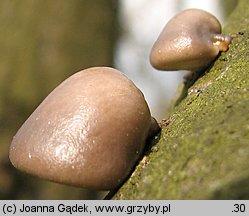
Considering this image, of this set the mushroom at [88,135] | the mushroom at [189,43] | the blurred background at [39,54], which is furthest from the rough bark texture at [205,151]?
the blurred background at [39,54]

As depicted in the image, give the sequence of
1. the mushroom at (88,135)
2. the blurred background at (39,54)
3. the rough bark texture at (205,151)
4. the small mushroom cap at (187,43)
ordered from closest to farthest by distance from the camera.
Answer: the rough bark texture at (205,151), the mushroom at (88,135), the small mushroom cap at (187,43), the blurred background at (39,54)

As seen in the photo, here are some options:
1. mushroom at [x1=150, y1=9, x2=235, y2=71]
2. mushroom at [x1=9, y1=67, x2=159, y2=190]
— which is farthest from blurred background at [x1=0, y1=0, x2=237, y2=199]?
mushroom at [x1=9, y1=67, x2=159, y2=190]

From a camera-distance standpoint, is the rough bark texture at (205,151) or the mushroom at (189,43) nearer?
the rough bark texture at (205,151)

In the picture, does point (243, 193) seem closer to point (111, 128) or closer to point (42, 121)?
point (111, 128)

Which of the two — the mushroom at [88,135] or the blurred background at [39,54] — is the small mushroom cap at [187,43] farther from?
the blurred background at [39,54]

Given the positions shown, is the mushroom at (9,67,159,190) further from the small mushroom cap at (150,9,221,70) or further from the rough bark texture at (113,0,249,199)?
the small mushroom cap at (150,9,221,70)
